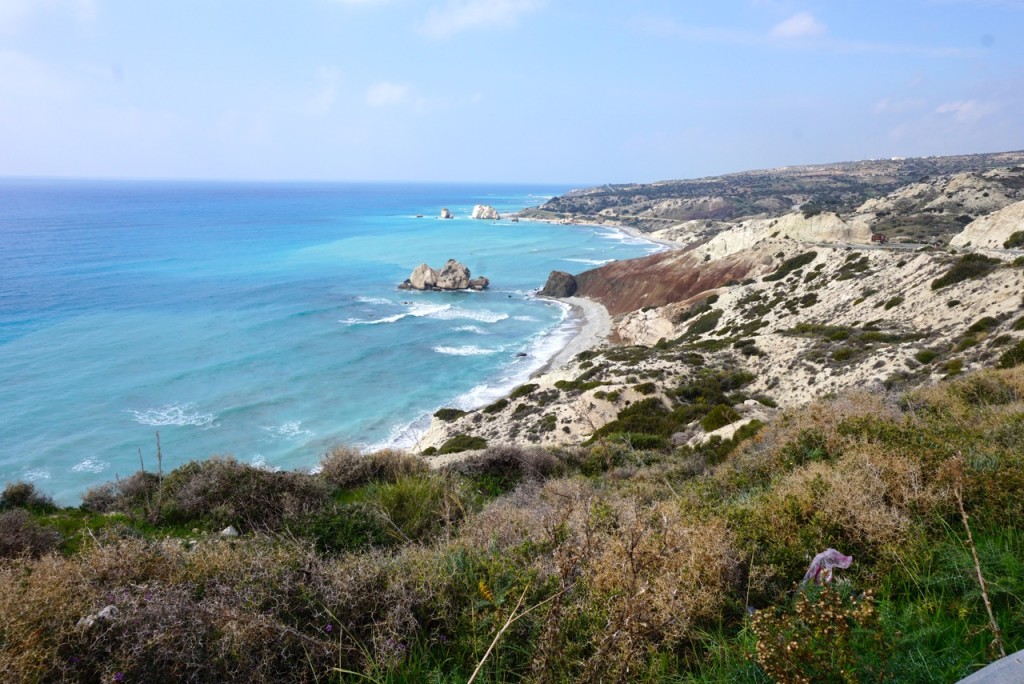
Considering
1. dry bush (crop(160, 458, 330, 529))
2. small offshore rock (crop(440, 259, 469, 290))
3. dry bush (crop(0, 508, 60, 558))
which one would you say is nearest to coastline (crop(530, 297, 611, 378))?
small offshore rock (crop(440, 259, 469, 290))

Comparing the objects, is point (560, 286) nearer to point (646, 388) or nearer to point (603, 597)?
point (646, 388)

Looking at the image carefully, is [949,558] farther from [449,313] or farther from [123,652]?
[449,313]

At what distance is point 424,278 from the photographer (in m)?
79.3

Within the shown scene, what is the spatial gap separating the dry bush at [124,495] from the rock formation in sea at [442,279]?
6965cm

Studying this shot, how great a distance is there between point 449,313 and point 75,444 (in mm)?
40472

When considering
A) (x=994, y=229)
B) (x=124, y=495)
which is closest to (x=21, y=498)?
(x=124, y=495)

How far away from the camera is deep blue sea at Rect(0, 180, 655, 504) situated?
1246 inches

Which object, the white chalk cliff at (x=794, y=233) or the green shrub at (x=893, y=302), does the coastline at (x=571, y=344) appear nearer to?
the white chalk cliff at (x=794, y=233)

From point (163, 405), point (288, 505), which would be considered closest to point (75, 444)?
point (163, 405)

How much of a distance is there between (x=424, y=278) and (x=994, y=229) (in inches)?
2497

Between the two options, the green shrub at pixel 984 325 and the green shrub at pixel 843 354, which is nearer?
the green shrub at pixel 984 325

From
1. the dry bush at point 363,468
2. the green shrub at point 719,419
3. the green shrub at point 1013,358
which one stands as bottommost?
the green shrub at point 719,419

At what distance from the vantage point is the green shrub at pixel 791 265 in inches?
1975

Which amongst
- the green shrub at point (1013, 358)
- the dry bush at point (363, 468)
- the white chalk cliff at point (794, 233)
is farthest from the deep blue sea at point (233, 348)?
the green shrub at point (1013, 358)
